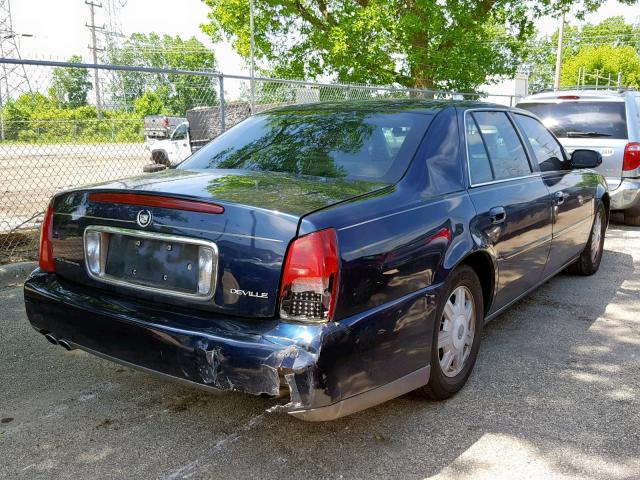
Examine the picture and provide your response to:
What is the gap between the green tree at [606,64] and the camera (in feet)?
245

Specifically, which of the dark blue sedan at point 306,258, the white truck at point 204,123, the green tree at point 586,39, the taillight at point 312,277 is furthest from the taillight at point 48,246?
the green tree at point 586,39

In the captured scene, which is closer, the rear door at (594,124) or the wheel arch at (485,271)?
the wheel arch at (485,271)

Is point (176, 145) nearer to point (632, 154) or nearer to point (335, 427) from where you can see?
point (632, 154)

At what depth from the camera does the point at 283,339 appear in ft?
7.62

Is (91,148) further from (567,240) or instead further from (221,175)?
(567,240)

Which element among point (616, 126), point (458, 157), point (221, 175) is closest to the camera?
point (221, 175)

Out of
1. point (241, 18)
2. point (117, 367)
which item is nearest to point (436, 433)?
point (117, 367)

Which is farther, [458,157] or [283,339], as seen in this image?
[458,157]

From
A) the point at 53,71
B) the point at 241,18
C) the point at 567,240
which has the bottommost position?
the point at 567,240

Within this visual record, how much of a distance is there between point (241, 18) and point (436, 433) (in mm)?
16296

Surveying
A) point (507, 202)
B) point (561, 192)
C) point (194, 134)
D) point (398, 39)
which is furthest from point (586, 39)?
point (507, 202)

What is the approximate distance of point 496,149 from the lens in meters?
3.95

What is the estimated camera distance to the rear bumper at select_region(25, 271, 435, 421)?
2311 mm

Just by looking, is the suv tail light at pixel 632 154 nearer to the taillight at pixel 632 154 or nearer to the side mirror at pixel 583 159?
the taillight at pixel 632 154
